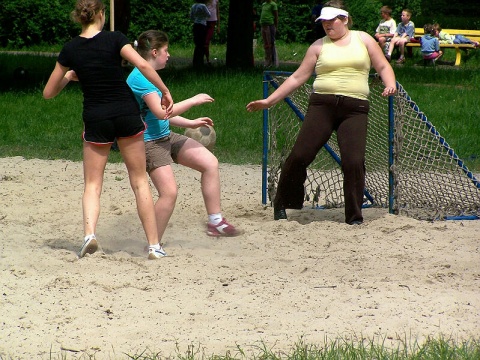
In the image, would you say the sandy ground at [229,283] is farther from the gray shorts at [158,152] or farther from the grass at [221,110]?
the grass at [221,110]

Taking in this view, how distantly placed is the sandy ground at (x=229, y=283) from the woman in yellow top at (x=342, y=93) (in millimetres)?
515

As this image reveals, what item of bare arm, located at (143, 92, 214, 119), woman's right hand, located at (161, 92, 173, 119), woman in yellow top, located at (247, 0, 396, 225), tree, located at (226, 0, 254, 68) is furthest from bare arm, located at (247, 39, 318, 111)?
tree, located at (226, 0, 254, 68)

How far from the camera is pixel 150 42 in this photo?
610cm

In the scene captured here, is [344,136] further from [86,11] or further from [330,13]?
[86,11]

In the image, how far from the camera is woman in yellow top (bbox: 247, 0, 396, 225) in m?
6.89

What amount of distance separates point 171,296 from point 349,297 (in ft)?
3.32

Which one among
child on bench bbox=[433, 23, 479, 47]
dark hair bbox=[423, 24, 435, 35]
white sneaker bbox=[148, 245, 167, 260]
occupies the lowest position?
child on bench bbox=[433, 23, 479, 47]

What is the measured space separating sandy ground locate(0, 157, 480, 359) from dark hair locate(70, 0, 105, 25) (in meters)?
1.54

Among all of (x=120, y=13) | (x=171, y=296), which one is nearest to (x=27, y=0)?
(x=120, y=13)

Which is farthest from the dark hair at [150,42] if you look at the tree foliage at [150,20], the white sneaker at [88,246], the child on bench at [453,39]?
the tree foliage at [150,20]

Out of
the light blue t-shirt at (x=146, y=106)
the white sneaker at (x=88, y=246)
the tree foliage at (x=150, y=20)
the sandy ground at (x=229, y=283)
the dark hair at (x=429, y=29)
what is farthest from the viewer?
the tree foliage at (x=150, y=20)

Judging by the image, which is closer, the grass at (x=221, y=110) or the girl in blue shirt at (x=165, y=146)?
the girl in blue shirt at (x=165, y=146)

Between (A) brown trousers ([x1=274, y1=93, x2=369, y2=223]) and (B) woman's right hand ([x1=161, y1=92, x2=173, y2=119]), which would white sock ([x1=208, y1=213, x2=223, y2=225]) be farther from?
A: (B) woman's right hand ([x1=161, y1=92, x2=173, y2=119])

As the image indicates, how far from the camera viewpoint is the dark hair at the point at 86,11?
5586 millimetres
